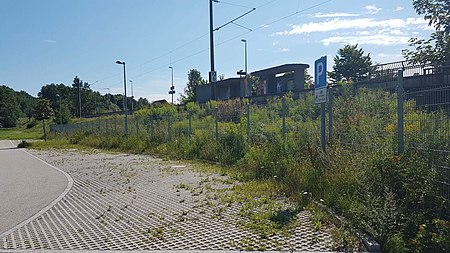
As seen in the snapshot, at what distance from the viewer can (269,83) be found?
47.6 metres

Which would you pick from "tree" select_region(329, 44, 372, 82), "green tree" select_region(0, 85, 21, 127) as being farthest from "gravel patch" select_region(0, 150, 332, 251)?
"green tree" select_region(0, 85, 21, 127)

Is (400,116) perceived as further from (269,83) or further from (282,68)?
(269,83)

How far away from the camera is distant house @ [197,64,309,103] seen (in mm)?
42156

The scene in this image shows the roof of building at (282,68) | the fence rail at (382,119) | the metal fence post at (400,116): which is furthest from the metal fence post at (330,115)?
the roof of building at (282,68)

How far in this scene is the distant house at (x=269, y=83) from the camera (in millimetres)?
42156

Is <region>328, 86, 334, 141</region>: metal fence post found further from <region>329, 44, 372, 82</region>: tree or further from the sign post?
<region>329, 44, 372, 82</region>: tree

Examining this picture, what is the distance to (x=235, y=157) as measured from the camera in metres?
13.9

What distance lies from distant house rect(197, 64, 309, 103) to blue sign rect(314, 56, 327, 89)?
2910 centimetres

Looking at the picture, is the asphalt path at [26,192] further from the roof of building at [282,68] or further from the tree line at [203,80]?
the roof of building at [282,68]

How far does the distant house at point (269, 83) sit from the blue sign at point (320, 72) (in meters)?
29.1

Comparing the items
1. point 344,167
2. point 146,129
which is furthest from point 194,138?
point 344,167

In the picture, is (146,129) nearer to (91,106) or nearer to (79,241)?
(79,241)

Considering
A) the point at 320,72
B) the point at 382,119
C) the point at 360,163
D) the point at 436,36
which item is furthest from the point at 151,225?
the point at 436,36

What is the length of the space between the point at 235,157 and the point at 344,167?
6.77 m
